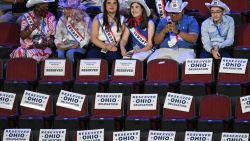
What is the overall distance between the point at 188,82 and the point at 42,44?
1972 mm

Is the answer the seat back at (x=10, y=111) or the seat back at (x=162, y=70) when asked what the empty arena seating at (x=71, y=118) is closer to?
the seat back at (x=10, y=111)

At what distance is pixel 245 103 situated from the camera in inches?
446

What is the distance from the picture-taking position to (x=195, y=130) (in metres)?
11.4

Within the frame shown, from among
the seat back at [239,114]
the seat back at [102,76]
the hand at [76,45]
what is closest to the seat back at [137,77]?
the seat back at [102,76]

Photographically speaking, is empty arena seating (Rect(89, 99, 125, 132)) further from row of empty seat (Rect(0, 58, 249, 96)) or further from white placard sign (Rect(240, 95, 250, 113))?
white placard sign (Rect(240, 95, 250, 113))

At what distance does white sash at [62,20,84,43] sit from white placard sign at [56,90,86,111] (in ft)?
3.57

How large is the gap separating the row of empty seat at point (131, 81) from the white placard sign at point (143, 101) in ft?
0.83

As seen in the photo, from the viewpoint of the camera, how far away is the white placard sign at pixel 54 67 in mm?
12078

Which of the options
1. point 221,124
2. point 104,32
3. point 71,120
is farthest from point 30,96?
point 221,124

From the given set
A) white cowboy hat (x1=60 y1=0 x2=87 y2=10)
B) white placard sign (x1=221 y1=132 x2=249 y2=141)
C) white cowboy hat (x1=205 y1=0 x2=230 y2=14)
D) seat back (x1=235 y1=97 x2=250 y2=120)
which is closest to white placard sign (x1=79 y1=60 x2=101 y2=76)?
white cowboy hat (x1=60 y1=0 x2=87 y2=10)

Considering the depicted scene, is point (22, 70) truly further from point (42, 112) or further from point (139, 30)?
point (139, 30)

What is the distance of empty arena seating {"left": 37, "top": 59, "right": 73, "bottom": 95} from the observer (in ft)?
39.4

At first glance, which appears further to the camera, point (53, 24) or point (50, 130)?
point (53, 24)

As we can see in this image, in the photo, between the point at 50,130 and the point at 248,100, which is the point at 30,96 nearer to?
the point at 50,130
